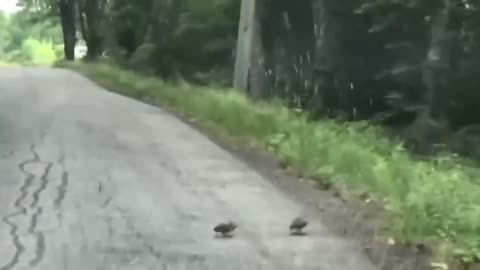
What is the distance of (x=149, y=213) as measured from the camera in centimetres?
894

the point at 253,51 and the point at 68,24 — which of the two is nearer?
the point at 253,51

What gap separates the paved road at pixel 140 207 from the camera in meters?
7.21

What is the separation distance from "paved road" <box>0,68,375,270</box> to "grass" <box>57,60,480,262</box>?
1.99ft

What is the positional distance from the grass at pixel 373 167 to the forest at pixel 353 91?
0.06 feet

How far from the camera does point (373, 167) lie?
10008mm

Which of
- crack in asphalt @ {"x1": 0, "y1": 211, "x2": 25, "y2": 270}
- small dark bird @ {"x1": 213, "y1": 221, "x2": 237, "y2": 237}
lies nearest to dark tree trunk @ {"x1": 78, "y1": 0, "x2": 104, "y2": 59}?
crack in asphalt @ {"x1": 0, "y1": 211, "x2": 25, "y2": 270}

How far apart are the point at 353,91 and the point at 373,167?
39.4 ft

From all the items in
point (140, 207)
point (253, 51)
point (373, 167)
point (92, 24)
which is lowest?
point (92, 24)

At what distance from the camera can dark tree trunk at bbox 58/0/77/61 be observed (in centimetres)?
5991

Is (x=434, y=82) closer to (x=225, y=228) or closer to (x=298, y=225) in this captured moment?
(x=298, y=225)

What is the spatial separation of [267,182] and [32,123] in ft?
25.9

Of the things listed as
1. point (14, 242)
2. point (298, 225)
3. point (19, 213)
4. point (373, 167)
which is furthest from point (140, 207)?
point (373, 167)

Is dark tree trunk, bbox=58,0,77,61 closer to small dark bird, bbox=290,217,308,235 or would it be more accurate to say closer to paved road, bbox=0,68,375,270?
paved road, bbox=0,68,375,270

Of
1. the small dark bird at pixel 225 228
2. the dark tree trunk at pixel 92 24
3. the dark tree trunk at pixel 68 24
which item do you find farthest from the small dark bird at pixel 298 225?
the dark tree trunk at pixel 68 24
